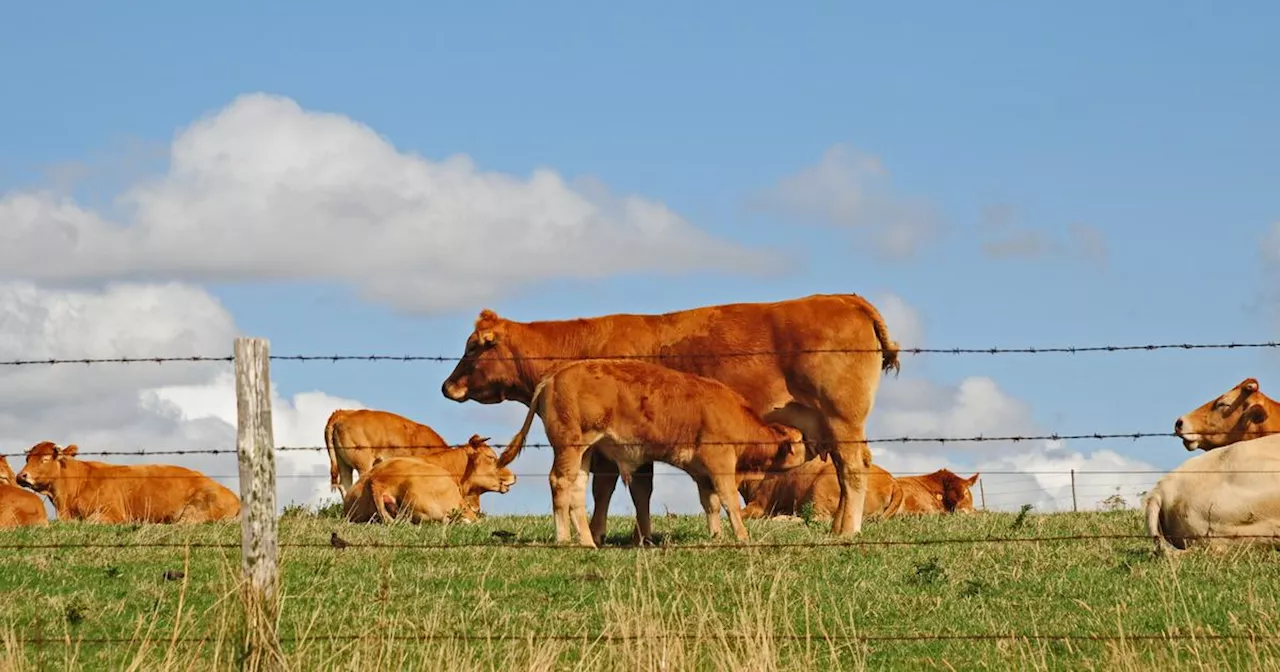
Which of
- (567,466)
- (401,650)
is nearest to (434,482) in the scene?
(567,466)

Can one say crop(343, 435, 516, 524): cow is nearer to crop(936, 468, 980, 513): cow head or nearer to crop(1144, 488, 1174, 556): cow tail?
crop(936, 468, 980, 513): cow head

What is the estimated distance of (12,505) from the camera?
20.5 meters

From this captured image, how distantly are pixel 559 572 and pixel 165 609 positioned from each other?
2.87 meters

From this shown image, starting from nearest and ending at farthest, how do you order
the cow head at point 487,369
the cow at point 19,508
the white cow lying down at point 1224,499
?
the white cow lying down at point 1224,499 → the cow head at point 487,369 → the cow at point 19,508

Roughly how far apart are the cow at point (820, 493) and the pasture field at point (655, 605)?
213 inches

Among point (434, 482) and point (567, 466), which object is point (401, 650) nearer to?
point (567, 466)

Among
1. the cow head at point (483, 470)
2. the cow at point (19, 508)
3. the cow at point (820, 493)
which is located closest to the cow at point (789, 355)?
the cow at point (820, 493)

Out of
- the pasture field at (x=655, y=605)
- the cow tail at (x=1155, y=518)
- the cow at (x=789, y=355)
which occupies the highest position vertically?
the cow at (x=789, y=355)

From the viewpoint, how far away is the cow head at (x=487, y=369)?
18.4 m

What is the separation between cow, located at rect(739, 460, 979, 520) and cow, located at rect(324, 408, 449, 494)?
662 centimetres

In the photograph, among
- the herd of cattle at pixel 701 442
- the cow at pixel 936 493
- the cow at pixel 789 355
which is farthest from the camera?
the cow at pixel 936 493

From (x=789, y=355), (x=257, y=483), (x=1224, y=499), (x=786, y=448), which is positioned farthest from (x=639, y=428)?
(x=257, y=483)

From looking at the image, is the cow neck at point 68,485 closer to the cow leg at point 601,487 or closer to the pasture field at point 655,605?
the pasture field at point 655,605

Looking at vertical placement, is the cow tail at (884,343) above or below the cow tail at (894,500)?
above
